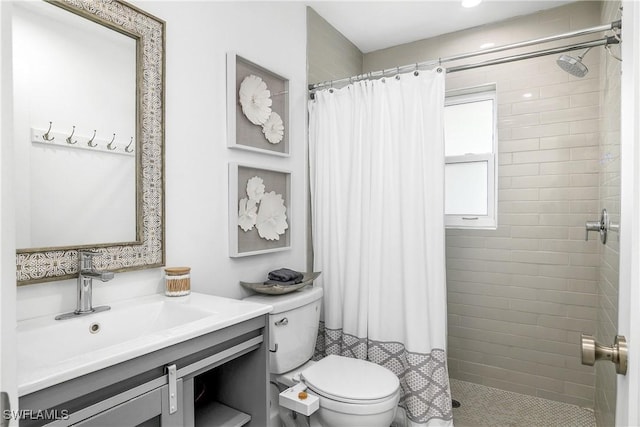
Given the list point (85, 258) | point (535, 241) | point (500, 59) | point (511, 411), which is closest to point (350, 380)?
point (85, 258)

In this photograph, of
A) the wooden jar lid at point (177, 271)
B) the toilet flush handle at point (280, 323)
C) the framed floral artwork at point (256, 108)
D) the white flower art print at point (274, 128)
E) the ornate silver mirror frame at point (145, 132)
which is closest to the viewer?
the ornate silver mirror frame at point (145, 132)

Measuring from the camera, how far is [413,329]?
2010 millimetres

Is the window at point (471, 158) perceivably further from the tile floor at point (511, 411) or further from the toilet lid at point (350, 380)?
the toilet lid at point (350, 380)

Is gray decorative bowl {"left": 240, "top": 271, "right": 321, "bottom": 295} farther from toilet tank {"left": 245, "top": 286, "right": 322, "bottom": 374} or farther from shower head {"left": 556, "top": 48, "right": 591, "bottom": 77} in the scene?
shower head {"left": 556, "top": 48, "right": 591, "bottom": 77}

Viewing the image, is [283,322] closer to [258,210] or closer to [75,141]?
[258,210]

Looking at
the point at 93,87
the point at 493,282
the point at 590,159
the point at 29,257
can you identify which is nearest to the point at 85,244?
the point at 29,257

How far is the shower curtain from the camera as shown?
1.99 meters

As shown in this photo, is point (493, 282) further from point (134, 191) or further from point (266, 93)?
point (134, 191)

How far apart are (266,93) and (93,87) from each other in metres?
0.95

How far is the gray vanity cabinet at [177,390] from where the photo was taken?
853 millimetres

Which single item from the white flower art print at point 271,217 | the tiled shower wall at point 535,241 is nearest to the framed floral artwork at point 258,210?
the white flower art print at point 271,217

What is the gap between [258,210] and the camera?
6.72 ft

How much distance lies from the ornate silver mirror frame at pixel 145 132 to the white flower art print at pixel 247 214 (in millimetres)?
467

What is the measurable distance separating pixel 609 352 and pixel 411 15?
2.52m
